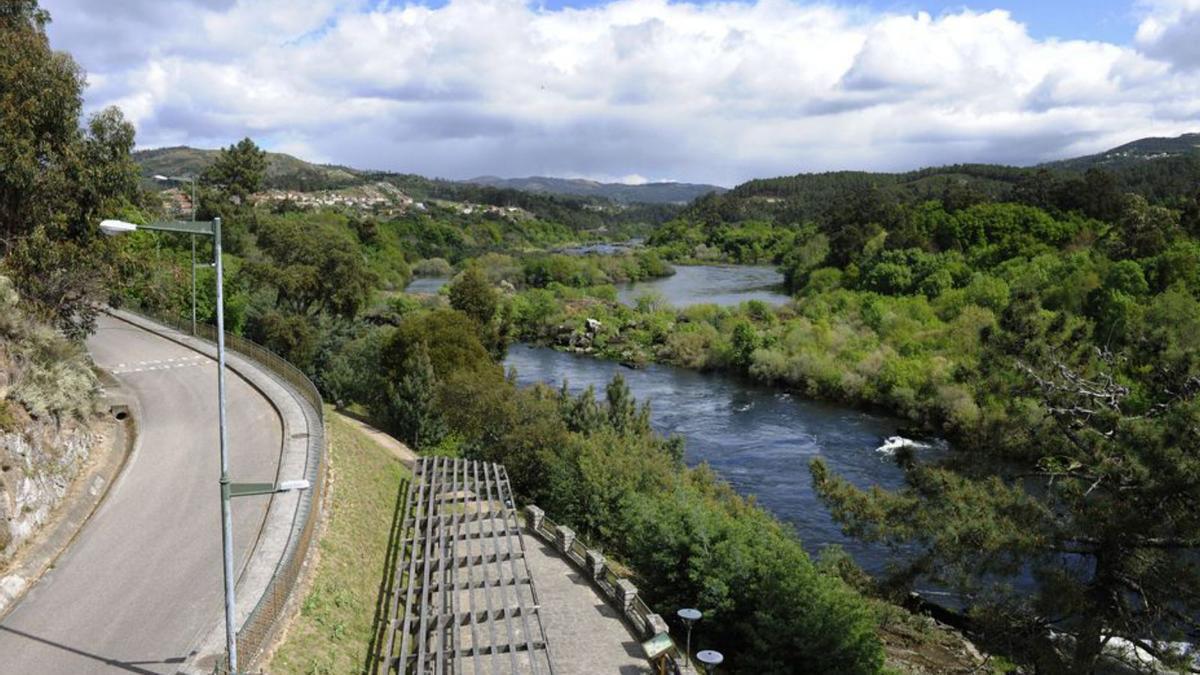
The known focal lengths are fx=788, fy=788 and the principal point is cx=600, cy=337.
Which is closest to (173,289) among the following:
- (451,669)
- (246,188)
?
(451,669)

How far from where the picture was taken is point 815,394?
52438 mm

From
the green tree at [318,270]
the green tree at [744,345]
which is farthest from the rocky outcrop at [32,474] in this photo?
the green tree at [744,345]

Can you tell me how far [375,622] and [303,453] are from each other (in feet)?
20.8

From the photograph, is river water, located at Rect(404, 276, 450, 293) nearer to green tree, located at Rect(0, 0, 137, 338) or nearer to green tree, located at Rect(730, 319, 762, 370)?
green tree, located at Rect(730, 319, 762, 370)

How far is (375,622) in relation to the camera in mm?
15438

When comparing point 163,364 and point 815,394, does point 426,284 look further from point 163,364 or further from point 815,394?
point 163,364

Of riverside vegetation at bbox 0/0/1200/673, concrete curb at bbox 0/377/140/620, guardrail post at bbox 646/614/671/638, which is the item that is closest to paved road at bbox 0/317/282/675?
concrete curb at bbox 0/377/140/620

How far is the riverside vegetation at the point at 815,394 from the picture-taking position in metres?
12.4

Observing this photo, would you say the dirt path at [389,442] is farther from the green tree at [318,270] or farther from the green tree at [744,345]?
the green tree at [744,345]

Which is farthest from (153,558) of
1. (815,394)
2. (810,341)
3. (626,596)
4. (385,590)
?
(810,341)

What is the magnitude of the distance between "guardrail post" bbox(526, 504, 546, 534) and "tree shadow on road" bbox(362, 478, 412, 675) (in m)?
3.47

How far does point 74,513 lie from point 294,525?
440 centimetres

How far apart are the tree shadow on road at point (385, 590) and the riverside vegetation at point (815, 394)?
6.16 meters

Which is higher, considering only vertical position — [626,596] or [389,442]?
Result: [389,442]
